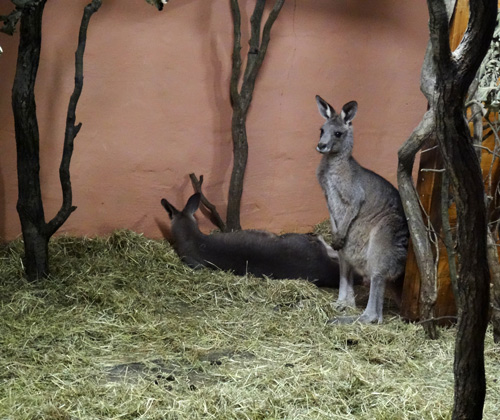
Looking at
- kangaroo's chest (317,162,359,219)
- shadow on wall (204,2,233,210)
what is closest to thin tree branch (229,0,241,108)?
shadow on wall (204,2,233,210)

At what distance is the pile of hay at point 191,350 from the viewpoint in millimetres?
3539

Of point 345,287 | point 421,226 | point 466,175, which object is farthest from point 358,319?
point 466,175

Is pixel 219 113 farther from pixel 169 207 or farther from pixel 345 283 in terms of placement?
pixel 345 283

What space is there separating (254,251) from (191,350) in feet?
6.58

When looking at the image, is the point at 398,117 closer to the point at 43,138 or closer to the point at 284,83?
the point at 284,83

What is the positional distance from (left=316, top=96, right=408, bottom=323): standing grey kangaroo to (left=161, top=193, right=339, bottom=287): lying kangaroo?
20.0 inches

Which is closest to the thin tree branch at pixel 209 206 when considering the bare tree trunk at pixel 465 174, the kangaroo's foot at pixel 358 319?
the kangaroo's foot at pixel 358 319

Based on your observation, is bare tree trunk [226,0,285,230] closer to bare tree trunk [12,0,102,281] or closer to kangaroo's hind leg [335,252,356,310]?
kangaroo's hind leg [335,252,356,310]

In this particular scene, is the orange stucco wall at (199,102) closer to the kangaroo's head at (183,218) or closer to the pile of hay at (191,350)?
the kangaroo's head at (183,218)

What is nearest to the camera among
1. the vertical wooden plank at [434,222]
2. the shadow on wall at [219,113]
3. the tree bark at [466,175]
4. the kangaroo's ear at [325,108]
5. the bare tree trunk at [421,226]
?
the tree bark at [466,175]

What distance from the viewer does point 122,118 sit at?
6.49m

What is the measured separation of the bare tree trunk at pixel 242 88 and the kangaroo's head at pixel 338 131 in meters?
1.13


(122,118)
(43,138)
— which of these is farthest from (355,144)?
(43,138)

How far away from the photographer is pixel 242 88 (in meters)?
6.77
